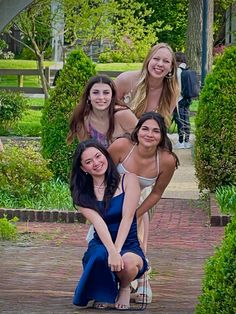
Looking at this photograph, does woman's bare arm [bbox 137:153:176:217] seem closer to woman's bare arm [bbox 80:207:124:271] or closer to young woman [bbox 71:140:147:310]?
young woman [bbox 71:140:147:310]

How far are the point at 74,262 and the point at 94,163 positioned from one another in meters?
2.14

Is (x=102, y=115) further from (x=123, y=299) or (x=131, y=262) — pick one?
(x=123, y=299)

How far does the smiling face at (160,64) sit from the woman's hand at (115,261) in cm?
175

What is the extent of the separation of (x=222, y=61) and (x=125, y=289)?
640 cm

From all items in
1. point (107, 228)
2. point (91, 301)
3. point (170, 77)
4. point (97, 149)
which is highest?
point (170, 77)

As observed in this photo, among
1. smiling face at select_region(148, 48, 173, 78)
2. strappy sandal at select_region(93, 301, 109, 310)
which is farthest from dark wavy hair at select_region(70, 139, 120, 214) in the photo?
smiling face at select_region(148, 48, 173, 78)

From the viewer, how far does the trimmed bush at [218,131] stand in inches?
514

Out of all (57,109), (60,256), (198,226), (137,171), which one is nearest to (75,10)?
(57,109)

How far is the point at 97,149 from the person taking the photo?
7602 mm

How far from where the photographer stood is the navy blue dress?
743 cm

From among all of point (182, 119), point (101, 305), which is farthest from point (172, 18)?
point (101, 305)

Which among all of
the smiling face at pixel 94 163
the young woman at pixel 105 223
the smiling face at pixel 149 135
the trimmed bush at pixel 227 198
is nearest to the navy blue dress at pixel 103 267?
the young woman at pixel 105 223

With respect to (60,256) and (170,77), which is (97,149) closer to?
(170,77)

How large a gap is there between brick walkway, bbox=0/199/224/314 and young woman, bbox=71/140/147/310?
0.58ft
